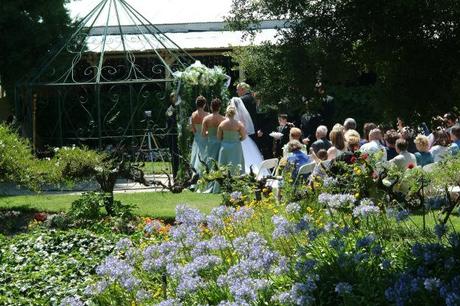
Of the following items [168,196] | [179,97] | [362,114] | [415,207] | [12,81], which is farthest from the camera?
[12,81]

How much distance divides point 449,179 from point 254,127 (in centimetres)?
744

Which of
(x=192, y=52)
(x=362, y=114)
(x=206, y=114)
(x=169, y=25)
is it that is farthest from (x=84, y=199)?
(x=169, y=25)

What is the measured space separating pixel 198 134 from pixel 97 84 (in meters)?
2.01

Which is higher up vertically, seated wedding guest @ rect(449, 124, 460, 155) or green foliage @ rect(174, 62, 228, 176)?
green foliage @ rect(174, 62, 228, 176)

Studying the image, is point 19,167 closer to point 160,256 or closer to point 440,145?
point 440,145

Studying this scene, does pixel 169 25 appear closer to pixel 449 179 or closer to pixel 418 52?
pixel 449 179

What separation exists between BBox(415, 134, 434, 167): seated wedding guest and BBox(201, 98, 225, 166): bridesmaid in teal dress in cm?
407

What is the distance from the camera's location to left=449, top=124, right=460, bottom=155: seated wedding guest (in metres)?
13.1

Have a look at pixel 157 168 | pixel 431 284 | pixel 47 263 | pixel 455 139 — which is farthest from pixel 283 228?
pixel 157 168

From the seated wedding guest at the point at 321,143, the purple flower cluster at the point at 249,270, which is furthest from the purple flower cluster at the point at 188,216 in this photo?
the seated wedding guest at the point at 321,143

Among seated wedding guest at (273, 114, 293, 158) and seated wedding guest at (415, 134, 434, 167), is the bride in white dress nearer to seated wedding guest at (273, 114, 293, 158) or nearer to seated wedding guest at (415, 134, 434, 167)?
seated wedding guest at (273, 114, 293, 158)

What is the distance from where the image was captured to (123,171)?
1276cm

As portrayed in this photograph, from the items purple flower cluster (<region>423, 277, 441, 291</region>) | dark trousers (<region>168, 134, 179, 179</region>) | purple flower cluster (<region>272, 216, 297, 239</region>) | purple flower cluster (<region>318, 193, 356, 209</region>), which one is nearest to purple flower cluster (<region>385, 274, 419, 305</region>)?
purple flower cluster (<region>423, 277, 441, 291</region>)

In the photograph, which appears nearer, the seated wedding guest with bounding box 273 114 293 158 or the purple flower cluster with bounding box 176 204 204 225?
the purple flower cluster with bounding box 176 204 204 225
